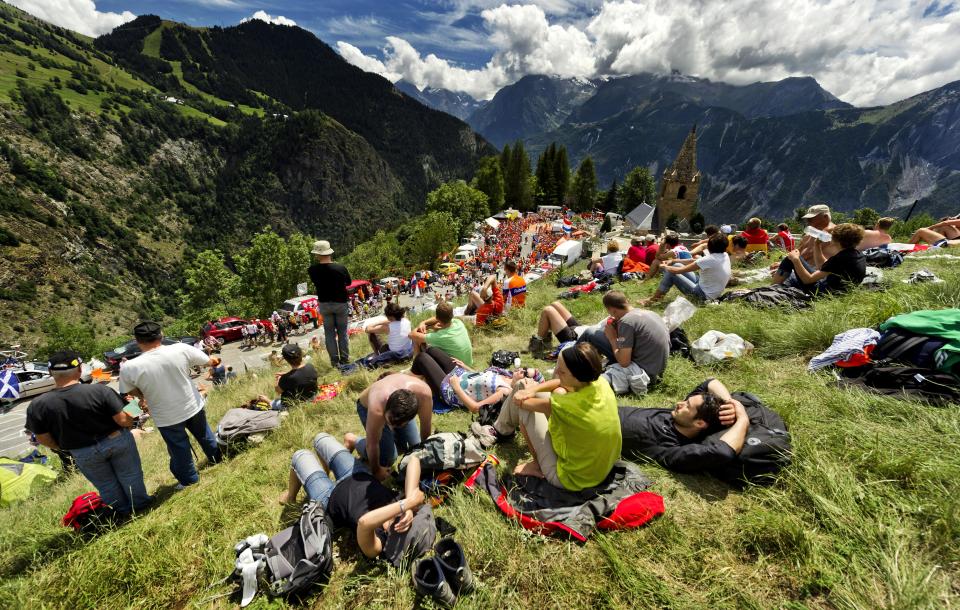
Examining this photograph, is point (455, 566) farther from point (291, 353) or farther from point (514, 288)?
point (514, 288)

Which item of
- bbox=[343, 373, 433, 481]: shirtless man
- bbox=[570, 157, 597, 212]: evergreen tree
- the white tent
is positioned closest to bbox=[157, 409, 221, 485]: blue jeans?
bbox=[343, 373, 433, 481]: shirtless man

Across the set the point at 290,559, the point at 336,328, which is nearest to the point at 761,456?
the point at 290,559

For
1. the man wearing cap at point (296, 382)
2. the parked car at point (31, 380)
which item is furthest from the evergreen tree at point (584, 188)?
the parked car at point (31, 380)

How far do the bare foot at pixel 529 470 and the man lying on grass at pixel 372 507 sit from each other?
33.5 inches

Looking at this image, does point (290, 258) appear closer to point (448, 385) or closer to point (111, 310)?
point (448, 385)

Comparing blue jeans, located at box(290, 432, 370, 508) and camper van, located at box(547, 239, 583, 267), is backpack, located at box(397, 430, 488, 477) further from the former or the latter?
camper van, located at box(547, 239, 583, 267)

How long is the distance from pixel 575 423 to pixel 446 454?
1.18 meters

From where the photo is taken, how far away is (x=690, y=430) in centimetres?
312

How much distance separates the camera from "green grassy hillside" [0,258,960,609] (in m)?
1.98

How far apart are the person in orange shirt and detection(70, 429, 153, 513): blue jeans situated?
6759 millimetres

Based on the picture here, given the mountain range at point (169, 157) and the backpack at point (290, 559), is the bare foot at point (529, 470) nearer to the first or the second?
the backpack at point (290, 559)

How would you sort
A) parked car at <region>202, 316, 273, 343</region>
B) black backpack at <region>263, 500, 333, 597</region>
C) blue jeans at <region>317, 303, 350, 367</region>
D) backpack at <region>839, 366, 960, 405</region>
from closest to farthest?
black backpack at <region>263, 500, 333, 597</region> < backpack at <region>839, 366, 960, 405</region> < blue jeans at <region>317, 303, 350, 367</region> < parked car at <region>202, 316, 273, 343</region>

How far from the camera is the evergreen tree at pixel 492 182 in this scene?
199 ft

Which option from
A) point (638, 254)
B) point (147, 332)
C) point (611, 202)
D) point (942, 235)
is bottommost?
point (638, 254)
